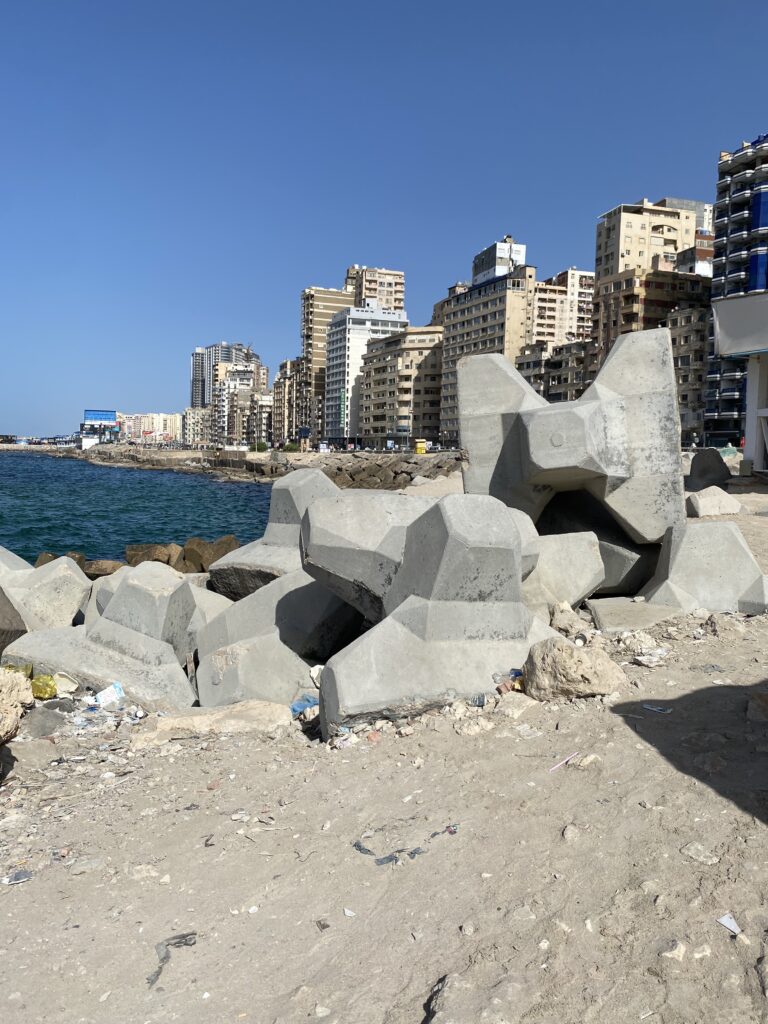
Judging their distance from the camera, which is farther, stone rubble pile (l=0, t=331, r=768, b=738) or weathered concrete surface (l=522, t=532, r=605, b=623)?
weathered concrete surface (l=522, t=532, r=605, b=623)

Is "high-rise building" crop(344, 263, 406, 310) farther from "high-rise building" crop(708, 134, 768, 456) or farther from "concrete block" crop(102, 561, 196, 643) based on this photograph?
"concrete block" crop(102, 561, 196, 643)

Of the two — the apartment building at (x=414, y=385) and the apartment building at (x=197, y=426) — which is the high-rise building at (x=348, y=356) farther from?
the apartment building at (x=197, y=426)

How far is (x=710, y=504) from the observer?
13.6m

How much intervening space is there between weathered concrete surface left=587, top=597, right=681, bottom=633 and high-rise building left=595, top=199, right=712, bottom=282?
71.4 metres

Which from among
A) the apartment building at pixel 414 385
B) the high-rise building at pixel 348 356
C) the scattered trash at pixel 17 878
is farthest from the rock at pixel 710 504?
the high-rise building at pixel 348 356

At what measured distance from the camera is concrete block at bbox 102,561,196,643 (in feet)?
24.0

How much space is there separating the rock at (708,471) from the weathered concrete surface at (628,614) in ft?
46.7

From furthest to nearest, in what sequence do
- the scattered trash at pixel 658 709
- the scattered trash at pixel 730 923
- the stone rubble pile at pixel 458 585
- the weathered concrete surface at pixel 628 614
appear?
the weathered concrete surface at pixel 628 614 < the stone rubble pile at pixel 458 585 < the scattered trash at pixel 658 709 < the scattered trash at pixel 730 923

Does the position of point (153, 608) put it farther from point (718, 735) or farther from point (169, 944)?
point (718, 735)

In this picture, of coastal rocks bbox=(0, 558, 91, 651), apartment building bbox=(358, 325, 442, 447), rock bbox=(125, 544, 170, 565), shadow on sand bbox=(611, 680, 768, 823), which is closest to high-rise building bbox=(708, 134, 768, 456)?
rock bbox=(125, 544, 170, 565)

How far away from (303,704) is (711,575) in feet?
12.2

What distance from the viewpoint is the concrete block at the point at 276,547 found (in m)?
8.16

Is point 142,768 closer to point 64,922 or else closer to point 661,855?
point 64,922

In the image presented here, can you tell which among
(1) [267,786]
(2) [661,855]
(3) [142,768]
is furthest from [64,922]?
(2) [661,855]
